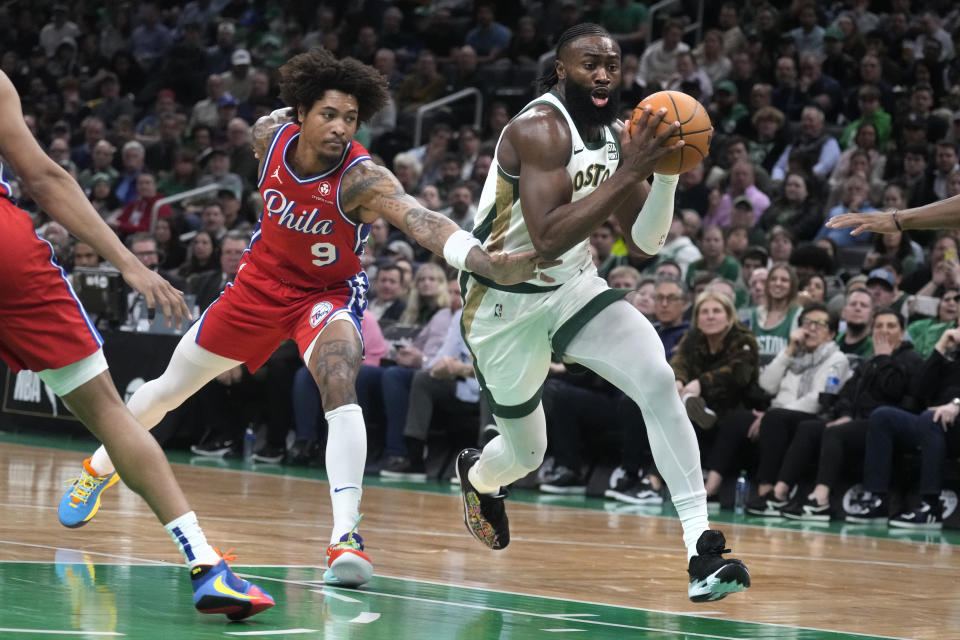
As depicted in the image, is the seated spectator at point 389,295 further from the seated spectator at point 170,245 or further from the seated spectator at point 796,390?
the seated spectator at point 796,390

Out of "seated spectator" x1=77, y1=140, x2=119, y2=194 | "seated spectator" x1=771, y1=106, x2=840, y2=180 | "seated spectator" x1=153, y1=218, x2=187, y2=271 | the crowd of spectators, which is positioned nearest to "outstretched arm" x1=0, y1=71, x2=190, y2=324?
the crowd of spectators

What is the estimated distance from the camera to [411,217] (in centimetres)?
573

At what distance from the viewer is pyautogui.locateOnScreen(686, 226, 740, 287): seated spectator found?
12672 millimetres

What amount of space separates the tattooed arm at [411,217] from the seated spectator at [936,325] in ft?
18.2

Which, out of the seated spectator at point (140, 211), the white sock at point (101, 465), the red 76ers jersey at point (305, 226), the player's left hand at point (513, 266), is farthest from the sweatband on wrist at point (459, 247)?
the seated spectator at point (140, 211)

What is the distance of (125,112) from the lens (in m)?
21.2

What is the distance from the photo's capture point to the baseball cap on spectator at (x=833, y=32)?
15.9 meters

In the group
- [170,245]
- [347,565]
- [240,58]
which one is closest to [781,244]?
[170,245]

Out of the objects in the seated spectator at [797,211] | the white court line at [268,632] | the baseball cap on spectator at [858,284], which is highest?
the seated spectator at [797,211]

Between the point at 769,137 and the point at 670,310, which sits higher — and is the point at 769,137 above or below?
above

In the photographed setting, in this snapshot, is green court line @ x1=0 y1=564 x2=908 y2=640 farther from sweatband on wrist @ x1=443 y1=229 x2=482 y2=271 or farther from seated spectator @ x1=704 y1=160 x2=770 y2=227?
seated spectator @ x1=704 y1=160 x2=770 y2=227

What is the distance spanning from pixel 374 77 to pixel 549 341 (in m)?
1.43

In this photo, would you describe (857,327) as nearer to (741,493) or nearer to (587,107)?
(741,493)

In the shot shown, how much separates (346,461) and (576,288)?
1185mm
